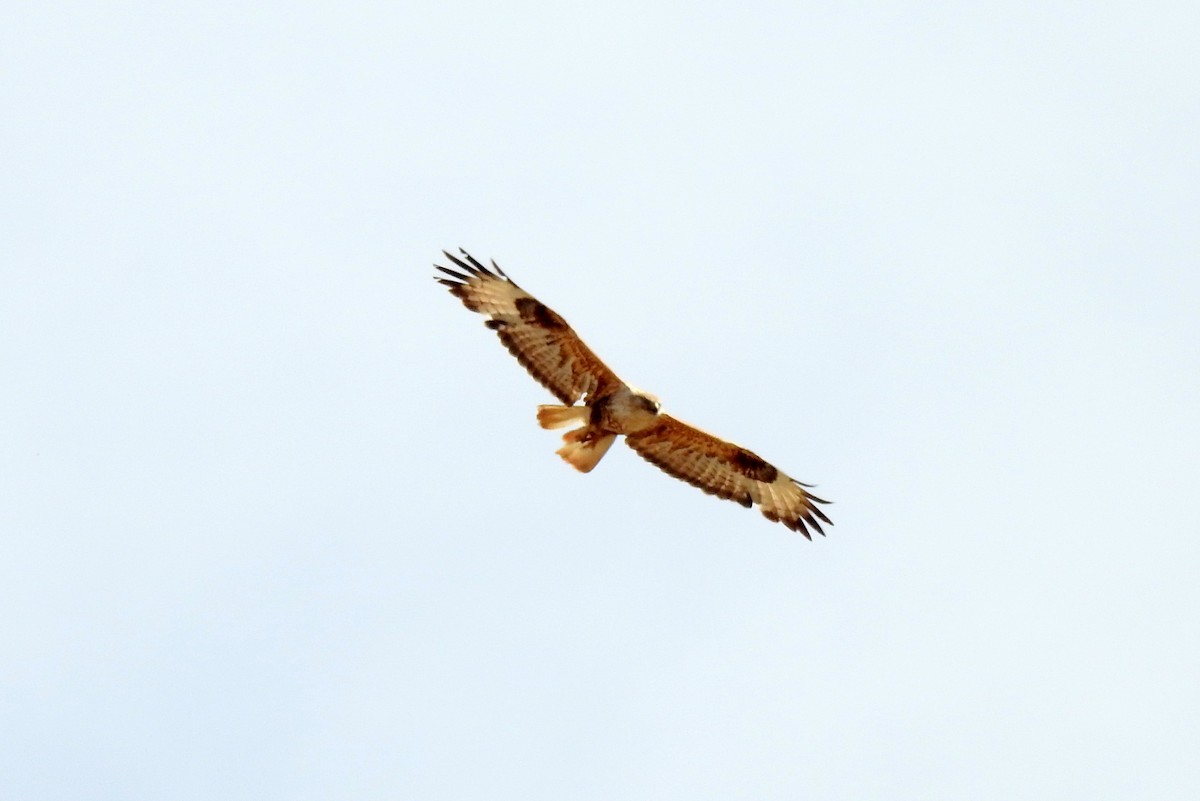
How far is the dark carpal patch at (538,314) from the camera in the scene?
1452 centimetres

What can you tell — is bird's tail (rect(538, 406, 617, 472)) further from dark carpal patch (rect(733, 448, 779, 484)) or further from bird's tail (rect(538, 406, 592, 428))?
→ dark carpal patch (rect(733, 448, 779, 484))

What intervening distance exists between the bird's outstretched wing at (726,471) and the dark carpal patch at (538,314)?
1199 mm

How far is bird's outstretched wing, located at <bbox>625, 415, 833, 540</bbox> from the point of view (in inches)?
603

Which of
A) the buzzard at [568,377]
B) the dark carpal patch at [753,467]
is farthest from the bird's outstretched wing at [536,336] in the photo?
the dark carpal patch at [753,467]

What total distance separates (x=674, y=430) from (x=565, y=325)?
1.39 meters

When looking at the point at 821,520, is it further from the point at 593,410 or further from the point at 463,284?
the point at 463,284

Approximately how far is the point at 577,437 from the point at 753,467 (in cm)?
174

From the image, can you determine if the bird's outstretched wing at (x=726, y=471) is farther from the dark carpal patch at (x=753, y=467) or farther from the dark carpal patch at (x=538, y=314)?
the dark carpal patch at (x=538, y=314)

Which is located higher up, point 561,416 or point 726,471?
point 726,471

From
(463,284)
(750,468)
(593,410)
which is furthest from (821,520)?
(463,284)

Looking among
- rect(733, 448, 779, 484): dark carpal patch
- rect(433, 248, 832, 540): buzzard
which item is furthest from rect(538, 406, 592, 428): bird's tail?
rect(733, 448, 779, 484): dark carpal patch

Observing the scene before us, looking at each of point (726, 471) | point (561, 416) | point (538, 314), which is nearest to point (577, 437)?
point (561, 416)

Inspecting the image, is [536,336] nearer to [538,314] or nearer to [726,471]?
[538,314]

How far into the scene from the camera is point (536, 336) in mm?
14711
